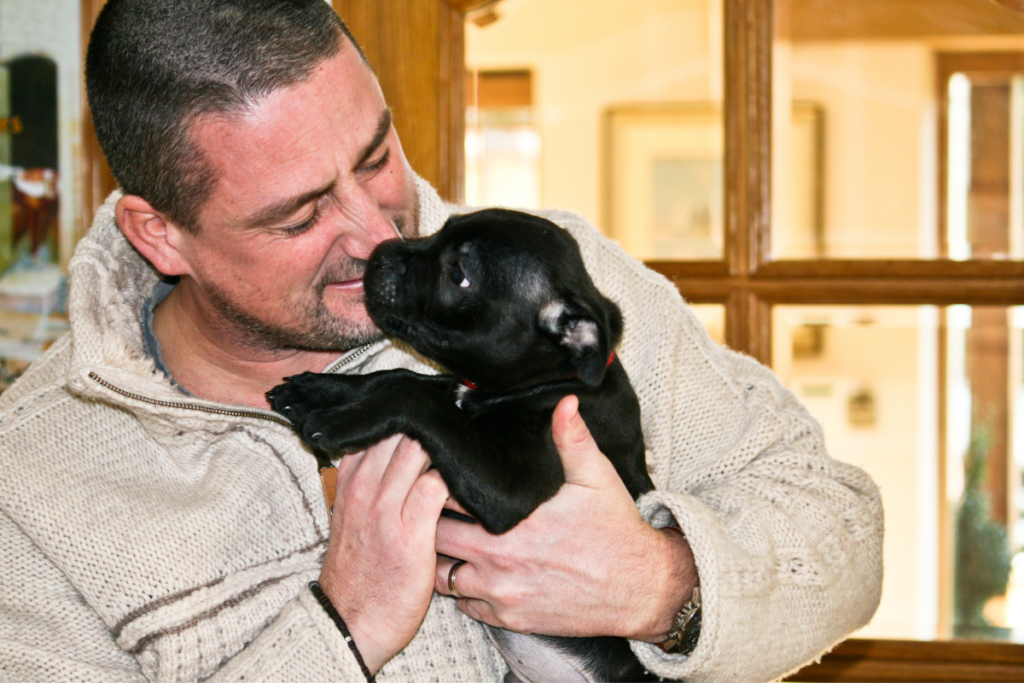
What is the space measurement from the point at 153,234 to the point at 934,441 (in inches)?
74.4

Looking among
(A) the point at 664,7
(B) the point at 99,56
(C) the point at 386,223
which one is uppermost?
(A) the point at 664,7

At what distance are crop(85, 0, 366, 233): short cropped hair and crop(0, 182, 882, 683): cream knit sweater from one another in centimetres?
27

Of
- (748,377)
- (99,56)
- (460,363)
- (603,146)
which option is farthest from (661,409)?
(99,56)

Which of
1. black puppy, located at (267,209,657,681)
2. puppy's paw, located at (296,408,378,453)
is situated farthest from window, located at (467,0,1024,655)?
puppy's paw, located at (296,408,378,453)

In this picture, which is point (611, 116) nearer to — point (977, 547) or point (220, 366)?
point (220, 366)

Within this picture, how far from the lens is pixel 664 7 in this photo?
224 cm

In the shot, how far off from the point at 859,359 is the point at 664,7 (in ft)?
3.32

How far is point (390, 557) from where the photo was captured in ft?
5.03

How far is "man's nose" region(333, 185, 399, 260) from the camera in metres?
1.67

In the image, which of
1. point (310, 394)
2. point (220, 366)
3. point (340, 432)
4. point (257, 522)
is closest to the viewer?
point (340, 432)

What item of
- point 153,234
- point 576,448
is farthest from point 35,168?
point 576,448

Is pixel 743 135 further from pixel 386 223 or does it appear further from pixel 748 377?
pixel 386 223

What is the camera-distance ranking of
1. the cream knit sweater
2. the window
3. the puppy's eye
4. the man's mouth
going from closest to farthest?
the cream knit sweater, the puppy's eye, the man's mouth, the window

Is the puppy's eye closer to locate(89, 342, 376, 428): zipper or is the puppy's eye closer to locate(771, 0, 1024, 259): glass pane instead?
locate(89, 342, 376, 428): zipper
